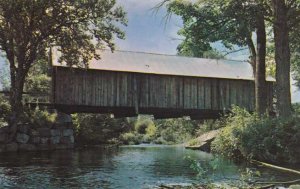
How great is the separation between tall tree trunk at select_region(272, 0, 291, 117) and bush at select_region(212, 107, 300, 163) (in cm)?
133

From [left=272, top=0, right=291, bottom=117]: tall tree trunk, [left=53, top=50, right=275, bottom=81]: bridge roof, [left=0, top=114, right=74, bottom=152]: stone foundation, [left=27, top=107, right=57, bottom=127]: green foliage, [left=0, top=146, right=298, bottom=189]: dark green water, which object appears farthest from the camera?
[left=53, top=50, right=275, bottom=81]: bridge roof

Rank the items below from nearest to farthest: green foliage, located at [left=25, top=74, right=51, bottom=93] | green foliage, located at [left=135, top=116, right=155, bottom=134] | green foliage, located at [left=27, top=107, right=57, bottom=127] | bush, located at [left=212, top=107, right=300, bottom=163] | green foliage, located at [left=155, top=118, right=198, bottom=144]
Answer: bush, located at [left=212, top=107, right=300, bottom=163]
green foliage, located at [left=27, top=107, right=57, bottom=127]
green foliage, located at [left=25, top=74, right=51, bottom=93]
green foliage, located at [left=155, top=118, right=198, bottom=144]
green foliage, located at [left=135, top=116, right=155, bottom=134]

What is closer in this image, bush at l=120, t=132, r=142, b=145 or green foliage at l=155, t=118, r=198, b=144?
bush at l=120, t=132, r=142, b=145

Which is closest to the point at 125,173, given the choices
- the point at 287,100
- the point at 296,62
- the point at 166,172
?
the point at 166,172

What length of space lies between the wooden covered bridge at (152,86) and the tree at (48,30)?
6.36 ft

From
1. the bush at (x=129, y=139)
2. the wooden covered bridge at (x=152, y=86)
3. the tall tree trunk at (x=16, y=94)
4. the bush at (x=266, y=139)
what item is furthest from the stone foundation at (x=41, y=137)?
the bush at (x=266, y=139)

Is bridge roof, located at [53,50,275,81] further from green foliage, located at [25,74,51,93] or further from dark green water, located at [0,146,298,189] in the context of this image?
dark green water, located at [0,146,298,189]

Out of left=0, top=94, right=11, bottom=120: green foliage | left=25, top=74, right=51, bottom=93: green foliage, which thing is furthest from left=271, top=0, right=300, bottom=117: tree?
left=25, top=74, right=51, bottom=93: green foliage

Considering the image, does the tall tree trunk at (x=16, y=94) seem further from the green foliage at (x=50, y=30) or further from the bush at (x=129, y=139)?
the bush at (x=129, y=139)

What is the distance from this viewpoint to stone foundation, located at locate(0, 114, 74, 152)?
1089 inches

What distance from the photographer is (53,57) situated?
110 feet

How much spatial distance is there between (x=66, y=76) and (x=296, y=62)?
21482 millimetres

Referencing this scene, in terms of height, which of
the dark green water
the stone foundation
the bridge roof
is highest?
the bridge roof

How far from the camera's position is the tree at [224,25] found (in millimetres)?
21922
